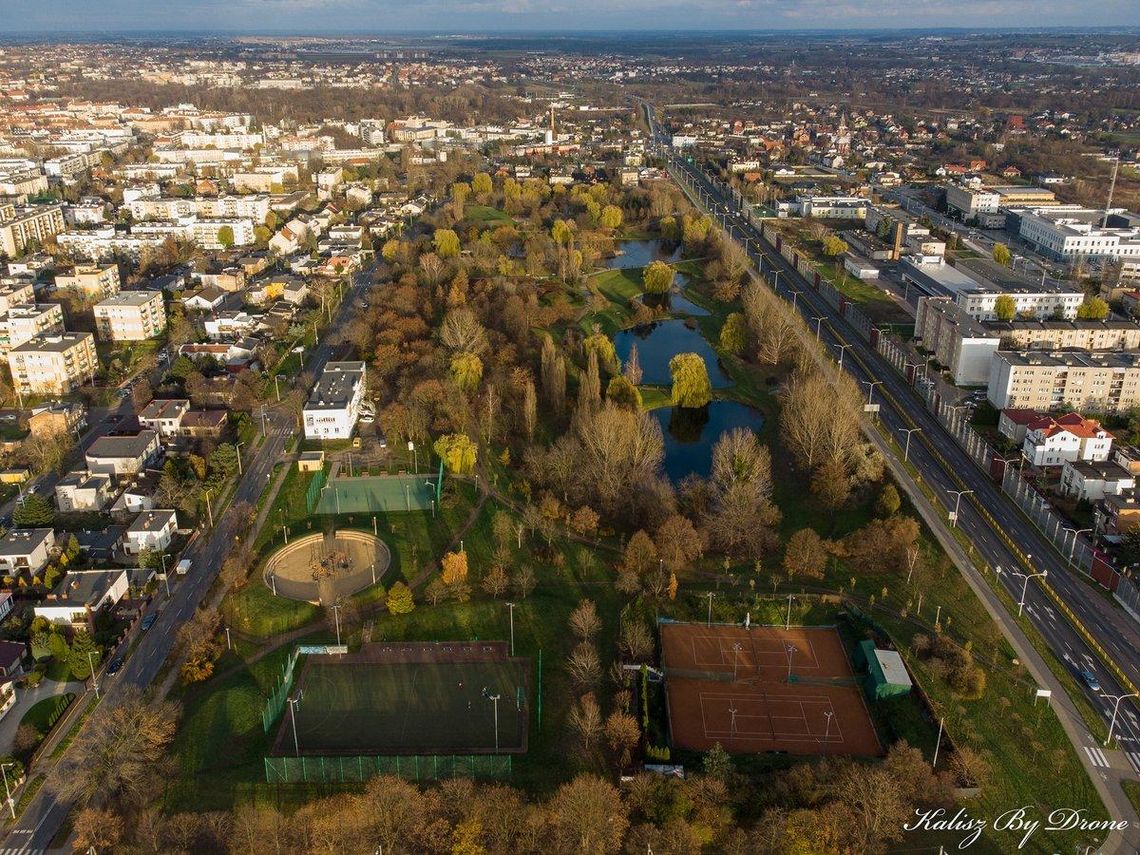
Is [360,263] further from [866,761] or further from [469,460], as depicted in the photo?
[866,761]

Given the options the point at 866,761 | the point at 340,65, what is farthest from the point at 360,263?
the point at 340,65

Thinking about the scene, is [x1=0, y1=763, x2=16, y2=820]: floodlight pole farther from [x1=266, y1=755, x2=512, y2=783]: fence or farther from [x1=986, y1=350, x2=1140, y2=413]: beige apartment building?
[x1=986, y1=350, x2=1140, y2=413]: beige apartment building

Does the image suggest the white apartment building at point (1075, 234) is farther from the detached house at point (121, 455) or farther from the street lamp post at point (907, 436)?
the detached house at point (121, 455)

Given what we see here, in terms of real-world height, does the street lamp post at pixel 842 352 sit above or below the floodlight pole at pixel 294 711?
above

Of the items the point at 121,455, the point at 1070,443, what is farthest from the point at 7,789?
the point at 1070,443

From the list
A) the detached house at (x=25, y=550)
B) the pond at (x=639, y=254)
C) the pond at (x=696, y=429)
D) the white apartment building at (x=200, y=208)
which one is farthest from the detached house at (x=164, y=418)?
the white apartment building at (x=200, y=208)

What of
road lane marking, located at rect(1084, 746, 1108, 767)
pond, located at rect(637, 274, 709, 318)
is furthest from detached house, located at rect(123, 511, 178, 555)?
pond, located at rect(637, 274, 709, 318)
